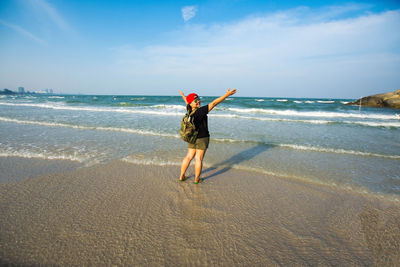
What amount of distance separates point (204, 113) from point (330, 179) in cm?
346

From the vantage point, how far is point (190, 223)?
266 centimetres

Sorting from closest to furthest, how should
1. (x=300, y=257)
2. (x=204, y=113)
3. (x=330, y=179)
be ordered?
(x=300, y=257) → (x=204, y=113) → (x=330, y=179)

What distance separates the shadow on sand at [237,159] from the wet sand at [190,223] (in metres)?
0.59

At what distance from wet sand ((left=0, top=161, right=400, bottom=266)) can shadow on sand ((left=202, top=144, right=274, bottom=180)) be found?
59cm

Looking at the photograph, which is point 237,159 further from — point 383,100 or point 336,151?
point 383,100

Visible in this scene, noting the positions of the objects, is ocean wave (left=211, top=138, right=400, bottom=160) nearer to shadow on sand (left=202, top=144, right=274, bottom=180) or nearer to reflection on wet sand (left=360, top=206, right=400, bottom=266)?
shadow on sand (left=202, top=144, right=274, bottom=180)

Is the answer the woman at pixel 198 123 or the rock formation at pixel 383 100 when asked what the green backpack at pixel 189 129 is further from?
the rock formation at pixel 383 100

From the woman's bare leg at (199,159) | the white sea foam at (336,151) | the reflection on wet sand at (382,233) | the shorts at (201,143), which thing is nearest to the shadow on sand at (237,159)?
the woman's bare leg at (199,159)

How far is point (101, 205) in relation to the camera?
10.0 ft

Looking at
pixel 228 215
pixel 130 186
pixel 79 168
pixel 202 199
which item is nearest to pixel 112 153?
pixel 79 168

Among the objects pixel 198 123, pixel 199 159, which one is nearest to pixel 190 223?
pixel 199 159

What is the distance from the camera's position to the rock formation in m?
31.0

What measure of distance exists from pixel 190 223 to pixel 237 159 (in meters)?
3.29

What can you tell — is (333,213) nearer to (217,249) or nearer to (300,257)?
(300,257)
